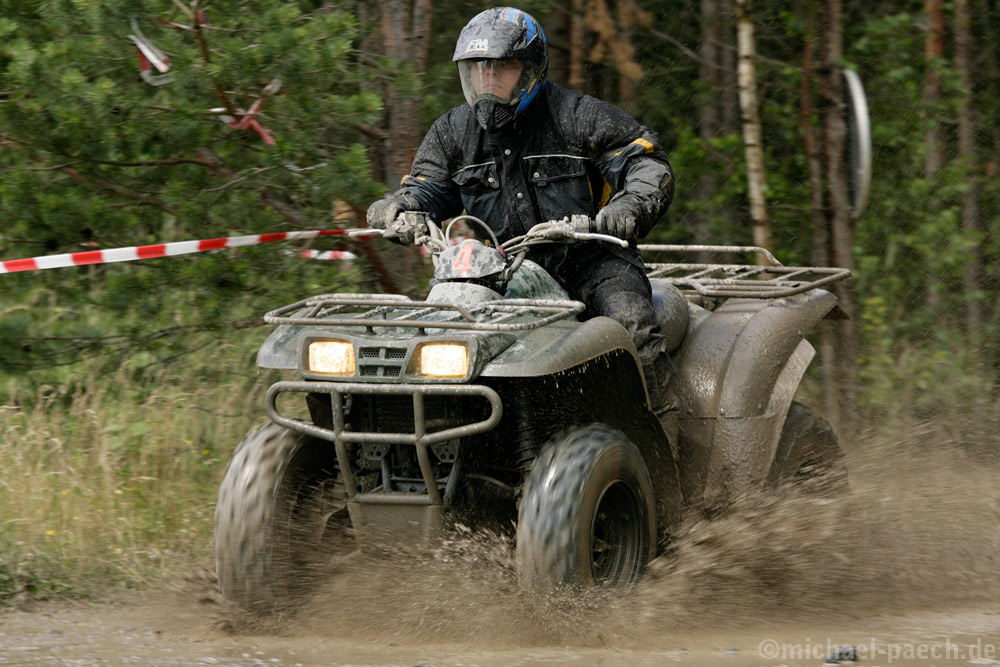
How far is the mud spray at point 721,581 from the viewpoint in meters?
4.07

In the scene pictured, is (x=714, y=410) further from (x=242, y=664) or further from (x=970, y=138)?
(x=970, y=138)

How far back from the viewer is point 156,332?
6.84 m

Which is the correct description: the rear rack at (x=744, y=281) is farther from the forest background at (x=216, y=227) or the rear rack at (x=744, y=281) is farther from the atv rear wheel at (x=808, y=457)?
the forest background at (x=216, y=227)

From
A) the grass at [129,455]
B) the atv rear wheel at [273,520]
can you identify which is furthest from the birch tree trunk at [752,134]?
the atv rear wheel at [273,520]

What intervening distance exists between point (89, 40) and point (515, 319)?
3091mm

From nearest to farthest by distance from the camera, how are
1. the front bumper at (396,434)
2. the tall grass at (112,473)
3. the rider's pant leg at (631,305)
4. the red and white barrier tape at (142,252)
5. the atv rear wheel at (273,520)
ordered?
the front bumper at (396,434), the atv rear wheel at (273,520), the rider's pant leg at (631,305), the tall grass at (112,473), the red and white barrier tape at (142,252)

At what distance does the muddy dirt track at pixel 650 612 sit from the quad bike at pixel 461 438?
14cm

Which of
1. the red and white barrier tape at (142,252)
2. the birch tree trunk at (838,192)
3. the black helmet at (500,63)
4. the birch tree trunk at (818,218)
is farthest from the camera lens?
the birch tree trunk at (818,218)

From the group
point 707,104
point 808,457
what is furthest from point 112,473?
point 707,104

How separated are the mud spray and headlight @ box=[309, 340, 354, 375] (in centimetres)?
69

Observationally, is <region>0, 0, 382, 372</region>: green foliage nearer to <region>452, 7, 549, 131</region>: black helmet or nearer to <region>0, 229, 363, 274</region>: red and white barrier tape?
<region>0, 229, 363, 274</region>: red and white barrier tape

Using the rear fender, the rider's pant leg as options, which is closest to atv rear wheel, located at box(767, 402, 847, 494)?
the rear fender

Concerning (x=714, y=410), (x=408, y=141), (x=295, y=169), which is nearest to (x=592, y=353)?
(x=714, y=410)

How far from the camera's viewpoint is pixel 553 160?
16.2 ft
